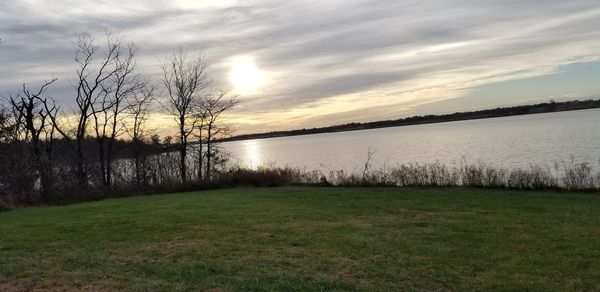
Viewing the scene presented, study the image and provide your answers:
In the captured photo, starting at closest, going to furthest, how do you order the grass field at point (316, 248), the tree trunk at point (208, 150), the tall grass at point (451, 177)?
the grass field at point (316, 248)
the tall grass at point (451, 177)
the tree trunk at point (208, 150)

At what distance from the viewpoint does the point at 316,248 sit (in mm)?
8430

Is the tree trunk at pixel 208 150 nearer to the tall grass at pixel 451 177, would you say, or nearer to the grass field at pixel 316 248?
the tall grass at pixel 451 177

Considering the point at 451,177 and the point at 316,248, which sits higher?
the point at 316,248

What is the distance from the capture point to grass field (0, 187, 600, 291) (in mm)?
6457

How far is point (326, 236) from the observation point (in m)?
9.55

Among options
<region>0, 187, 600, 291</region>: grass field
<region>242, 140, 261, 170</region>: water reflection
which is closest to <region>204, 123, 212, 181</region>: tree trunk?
<region>242, 140, 261, 170</region>: water reflection

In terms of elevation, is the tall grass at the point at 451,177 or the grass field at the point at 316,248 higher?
the grass field at the point at 316,248

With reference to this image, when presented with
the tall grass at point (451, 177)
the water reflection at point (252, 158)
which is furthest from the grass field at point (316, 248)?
the water reflection at point (252, 158)

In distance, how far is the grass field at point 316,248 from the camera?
646 cm

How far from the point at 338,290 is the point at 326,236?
11.9 ft

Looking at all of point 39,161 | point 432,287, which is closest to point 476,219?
point 432,287

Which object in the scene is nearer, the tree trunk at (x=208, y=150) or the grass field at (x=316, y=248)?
the grass field at (x=316, y=248)

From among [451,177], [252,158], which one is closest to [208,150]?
[451,177]

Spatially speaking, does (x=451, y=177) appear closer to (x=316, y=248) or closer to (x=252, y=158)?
(x=316, y=248)
